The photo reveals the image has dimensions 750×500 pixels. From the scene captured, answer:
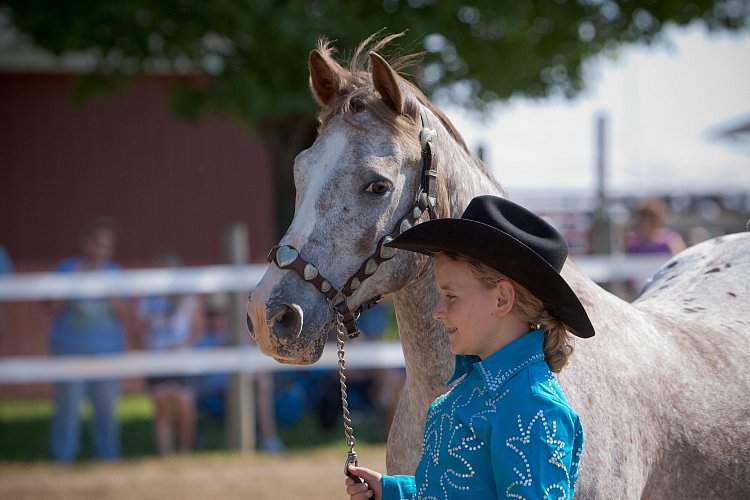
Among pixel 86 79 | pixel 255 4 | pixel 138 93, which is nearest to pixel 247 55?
pixel 255 4

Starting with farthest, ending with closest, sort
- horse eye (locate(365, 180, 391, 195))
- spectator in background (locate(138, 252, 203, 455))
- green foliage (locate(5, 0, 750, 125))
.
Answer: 1. green foliage (locate(5, 0, 750, 125))
2. spectator in background (locate(138, 252, 203, 455))
3. horse eye (locate(365, 180, 391, 195))

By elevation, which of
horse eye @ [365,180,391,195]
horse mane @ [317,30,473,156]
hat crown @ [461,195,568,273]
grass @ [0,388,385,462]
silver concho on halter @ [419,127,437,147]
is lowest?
grass @ [0,388,385,462]

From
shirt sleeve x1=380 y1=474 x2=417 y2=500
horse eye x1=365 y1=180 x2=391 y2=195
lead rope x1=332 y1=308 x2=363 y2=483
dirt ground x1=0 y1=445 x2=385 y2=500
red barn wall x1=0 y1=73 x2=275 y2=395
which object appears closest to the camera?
shirt sleeve x1=380 y1=474 x2=417 y2=500

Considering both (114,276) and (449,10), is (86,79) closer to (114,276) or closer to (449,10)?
(114,276)

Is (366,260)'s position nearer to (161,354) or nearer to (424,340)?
(424,340)

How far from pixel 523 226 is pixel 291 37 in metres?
6.39

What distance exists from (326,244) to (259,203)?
1195 cm

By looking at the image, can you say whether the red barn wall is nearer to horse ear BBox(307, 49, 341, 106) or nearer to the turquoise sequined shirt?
horse ear BBox(307, 49, 341, 106)

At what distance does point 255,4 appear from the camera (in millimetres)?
8039

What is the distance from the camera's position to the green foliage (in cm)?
831

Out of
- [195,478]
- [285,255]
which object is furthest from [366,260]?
[195,478]

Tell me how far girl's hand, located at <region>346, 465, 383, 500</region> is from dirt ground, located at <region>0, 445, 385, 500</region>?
4.26 meters

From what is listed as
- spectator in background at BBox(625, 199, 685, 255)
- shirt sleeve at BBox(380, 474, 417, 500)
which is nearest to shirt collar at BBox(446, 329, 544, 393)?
shirt sleeve at BBox(380, 474, 417, 500)

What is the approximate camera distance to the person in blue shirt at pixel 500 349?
1.79m
